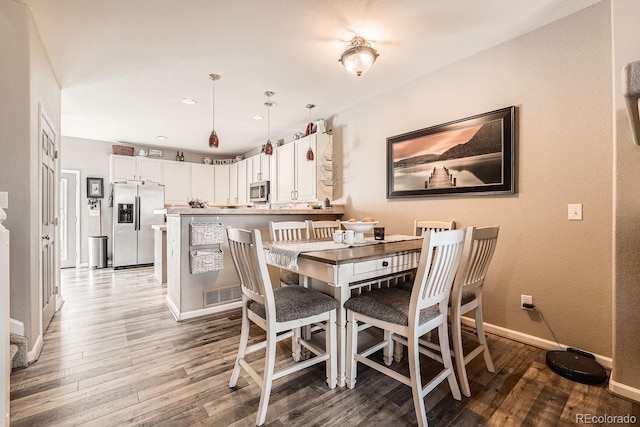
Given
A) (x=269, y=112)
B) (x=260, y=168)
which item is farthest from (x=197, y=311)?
(x=260, y=168)

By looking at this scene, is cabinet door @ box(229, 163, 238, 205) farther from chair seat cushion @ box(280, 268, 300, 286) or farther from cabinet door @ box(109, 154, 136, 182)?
chair seat cushion @ box(280, 268, 300, 286)

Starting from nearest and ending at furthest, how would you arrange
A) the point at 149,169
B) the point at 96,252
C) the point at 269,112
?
the point at 269,112
the point at 96,252
the point at 149,169

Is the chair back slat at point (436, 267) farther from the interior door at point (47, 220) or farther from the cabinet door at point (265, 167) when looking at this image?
the cabinet door at point (265, 167)

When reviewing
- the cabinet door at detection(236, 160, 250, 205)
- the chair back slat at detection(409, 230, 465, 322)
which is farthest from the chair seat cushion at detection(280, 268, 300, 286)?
the cabinet door at detection(236, 160, 250, 205)

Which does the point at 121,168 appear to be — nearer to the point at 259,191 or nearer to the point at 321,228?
the point at 259,191

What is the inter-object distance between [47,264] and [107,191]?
136 inches

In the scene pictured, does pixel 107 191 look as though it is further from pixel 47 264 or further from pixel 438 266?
pixel 438 266

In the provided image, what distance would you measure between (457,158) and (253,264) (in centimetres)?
216

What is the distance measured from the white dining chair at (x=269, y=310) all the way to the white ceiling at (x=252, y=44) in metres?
1.67

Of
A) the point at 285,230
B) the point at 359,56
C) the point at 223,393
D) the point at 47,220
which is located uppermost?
the point at 359,56

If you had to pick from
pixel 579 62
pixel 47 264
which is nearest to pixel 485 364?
pixel 579 62

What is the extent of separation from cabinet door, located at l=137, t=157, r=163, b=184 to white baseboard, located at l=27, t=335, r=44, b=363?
4111 mm

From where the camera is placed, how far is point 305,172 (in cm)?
421

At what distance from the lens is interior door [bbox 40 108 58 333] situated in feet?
7.88
